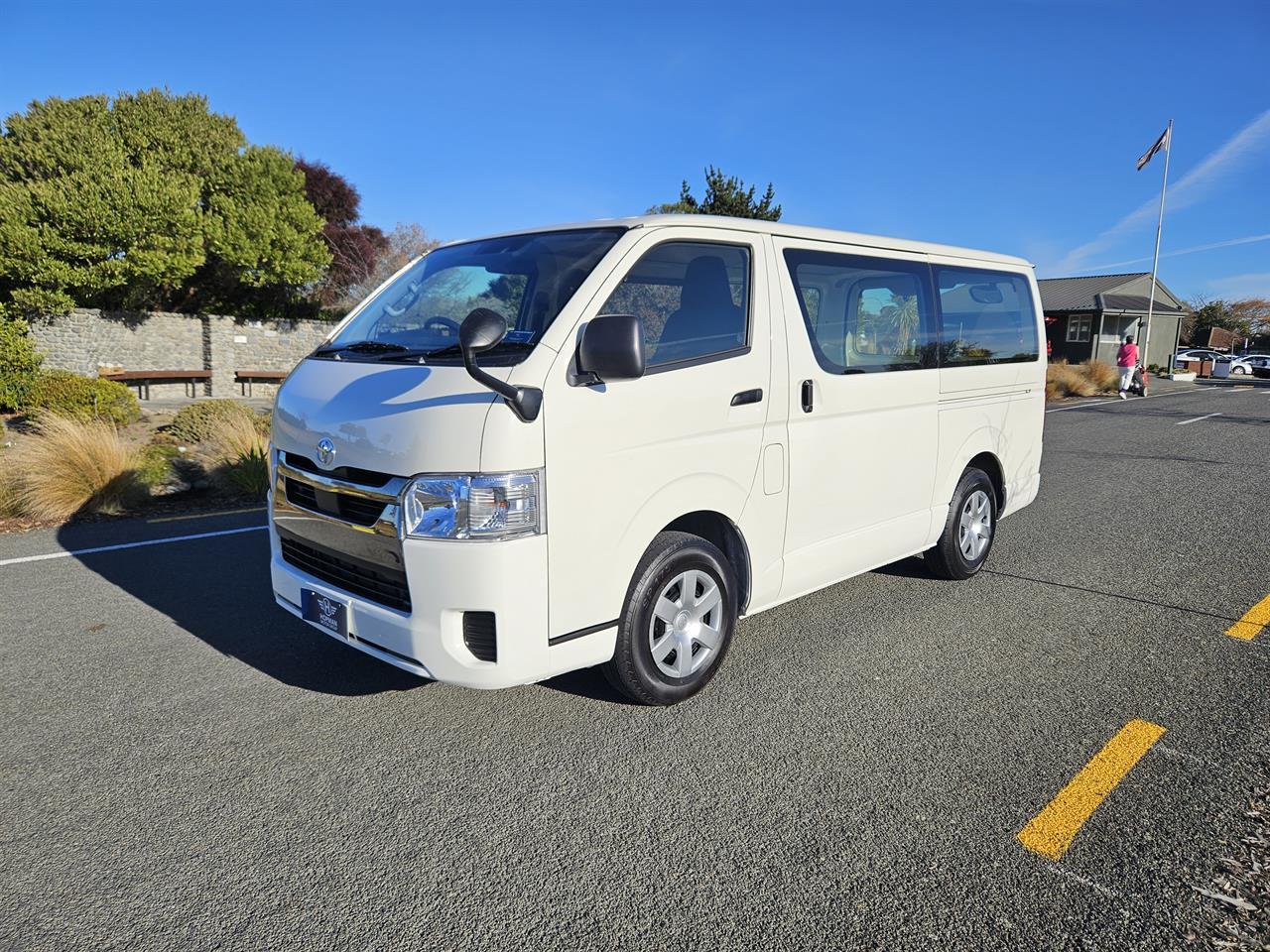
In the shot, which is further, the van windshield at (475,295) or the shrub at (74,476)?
the shrub at (74,476)

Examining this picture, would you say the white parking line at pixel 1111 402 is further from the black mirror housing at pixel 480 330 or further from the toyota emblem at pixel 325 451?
the toyota emblem at pixel 325 451

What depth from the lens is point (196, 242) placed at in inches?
950

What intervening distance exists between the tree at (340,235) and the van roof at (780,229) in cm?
3313

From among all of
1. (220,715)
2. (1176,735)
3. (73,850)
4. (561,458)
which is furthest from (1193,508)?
(73,850)

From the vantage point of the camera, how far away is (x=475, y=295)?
154 inches

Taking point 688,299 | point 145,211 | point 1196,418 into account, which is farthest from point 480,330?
point 145,211

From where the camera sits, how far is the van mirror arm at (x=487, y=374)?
2803 millimetres

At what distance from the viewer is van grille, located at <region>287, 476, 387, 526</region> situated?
3.12 m

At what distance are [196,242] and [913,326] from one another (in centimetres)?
2501

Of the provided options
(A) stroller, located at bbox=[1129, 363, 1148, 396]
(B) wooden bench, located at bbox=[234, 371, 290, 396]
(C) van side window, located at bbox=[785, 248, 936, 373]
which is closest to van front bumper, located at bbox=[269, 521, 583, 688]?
(C) van side window, located at bbox=[785, 248, 936, 373]

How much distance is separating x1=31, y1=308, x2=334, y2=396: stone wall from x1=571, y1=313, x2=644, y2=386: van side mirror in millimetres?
22927

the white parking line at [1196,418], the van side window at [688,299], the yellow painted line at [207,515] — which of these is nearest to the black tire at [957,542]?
the van side window at [688,299]

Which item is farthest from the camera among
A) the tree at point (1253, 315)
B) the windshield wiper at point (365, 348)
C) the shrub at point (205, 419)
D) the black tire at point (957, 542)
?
the tree at point (1253, 315)

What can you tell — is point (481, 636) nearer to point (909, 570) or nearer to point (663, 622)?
point (663, 622)
